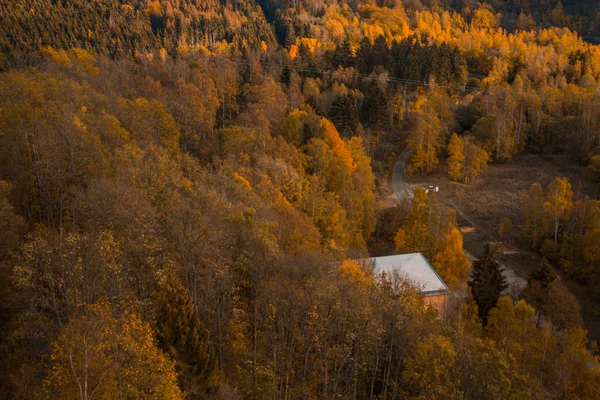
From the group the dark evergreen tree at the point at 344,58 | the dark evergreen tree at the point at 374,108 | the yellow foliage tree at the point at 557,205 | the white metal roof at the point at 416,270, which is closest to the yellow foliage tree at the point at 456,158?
the dark evergreen tree at the point at 374,108

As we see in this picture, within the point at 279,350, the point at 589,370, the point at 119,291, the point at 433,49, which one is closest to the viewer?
the point at 119,291

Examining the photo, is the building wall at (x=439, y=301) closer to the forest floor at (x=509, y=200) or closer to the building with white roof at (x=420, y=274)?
the building with white roof at (x=420, y=274)

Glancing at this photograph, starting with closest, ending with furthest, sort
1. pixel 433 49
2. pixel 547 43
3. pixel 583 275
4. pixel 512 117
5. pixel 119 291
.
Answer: pixel 119 291 → pixel 583 275 → pixel 512 117 → pixel 433 49 → pixel 547 43

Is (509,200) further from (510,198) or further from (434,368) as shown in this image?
(434,368)

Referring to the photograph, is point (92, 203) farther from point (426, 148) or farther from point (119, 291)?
point (426, 148)

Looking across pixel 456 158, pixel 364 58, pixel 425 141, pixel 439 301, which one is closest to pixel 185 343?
pixel 439 301

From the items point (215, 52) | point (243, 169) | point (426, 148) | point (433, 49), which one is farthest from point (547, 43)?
point (243, 169)
